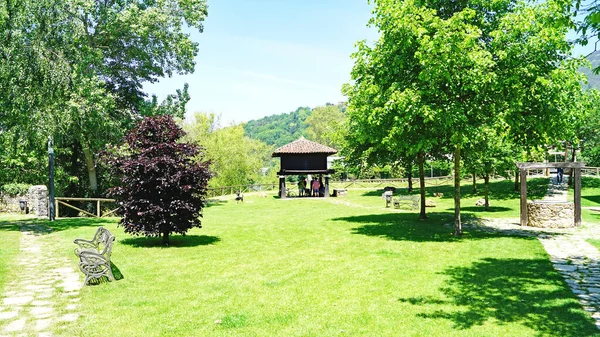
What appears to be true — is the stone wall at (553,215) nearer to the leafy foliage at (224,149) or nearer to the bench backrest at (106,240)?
the bench backrest at (106,240)

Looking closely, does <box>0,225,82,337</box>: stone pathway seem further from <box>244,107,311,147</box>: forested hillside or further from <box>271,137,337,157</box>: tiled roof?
<box>244,107,311,147</box>: forested hillside

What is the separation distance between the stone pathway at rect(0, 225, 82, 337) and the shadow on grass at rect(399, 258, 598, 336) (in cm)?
616

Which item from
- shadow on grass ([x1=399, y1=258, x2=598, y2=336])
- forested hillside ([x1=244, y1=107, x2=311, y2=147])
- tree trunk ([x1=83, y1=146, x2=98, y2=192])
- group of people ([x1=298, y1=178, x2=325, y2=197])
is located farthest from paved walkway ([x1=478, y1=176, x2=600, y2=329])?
forested hillside ([x1=244, y1=107, x2=311, y2=147])

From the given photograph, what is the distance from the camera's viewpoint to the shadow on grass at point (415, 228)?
15.5 meters

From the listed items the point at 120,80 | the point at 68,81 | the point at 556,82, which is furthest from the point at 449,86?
the point at 120,80

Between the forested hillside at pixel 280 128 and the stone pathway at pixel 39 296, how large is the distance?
111m

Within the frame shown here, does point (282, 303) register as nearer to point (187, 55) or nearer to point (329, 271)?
point (329, 271)

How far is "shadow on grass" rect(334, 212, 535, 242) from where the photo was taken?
15.5 m

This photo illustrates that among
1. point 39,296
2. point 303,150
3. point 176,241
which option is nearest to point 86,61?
point 176,241

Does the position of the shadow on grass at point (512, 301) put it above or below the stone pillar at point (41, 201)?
below

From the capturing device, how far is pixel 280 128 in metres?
152

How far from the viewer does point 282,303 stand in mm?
7797

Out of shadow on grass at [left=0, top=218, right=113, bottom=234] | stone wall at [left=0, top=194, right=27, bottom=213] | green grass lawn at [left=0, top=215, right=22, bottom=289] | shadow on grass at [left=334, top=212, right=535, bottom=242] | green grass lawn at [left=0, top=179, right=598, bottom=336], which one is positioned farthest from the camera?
stone wall at [left=0, top=194, right=27, bottom=213]

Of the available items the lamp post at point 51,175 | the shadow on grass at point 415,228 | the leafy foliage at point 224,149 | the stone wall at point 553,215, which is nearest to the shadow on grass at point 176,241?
the shadow on grass at point 415,228
